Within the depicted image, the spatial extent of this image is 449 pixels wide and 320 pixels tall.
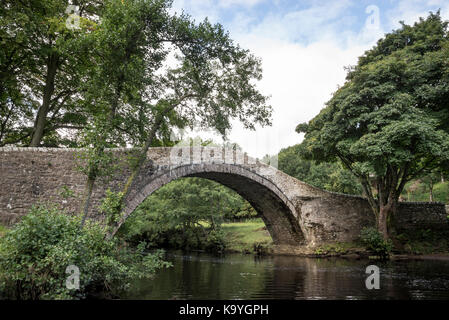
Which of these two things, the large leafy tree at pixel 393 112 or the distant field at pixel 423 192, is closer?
the large leafy tree at pixel 393 112

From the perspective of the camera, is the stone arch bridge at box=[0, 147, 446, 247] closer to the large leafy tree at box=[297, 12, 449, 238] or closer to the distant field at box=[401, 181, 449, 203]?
the large leafy tree at box=[297, 12, 449, 238]

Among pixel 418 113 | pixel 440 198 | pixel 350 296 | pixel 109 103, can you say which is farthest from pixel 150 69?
pixel 440 198

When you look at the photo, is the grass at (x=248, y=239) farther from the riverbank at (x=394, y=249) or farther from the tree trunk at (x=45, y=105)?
the tree trunk at (x=45, y=105)

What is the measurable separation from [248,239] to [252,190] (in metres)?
6.35

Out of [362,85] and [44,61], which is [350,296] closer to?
[362,85]

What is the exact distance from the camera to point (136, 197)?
10.3 m

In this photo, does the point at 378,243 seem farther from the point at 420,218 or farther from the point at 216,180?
the point at 216,180

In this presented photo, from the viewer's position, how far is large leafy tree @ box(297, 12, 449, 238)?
11.0 metres

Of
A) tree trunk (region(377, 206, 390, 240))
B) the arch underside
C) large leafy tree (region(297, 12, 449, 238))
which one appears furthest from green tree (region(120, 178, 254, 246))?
tree trunk (region(377, 206, 390, 240))

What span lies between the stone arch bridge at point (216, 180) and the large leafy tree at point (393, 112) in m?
2.18

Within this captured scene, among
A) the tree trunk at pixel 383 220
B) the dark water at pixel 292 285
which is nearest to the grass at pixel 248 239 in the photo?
the tree trunk at pixel 383 220

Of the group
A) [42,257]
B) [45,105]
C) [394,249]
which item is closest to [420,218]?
[394,249]

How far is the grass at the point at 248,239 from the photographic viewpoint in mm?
18688

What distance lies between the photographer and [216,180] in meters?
15.2
